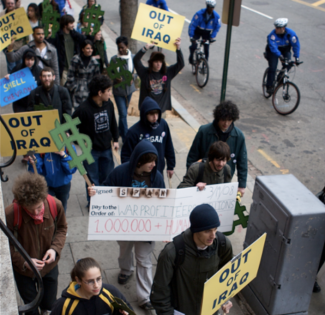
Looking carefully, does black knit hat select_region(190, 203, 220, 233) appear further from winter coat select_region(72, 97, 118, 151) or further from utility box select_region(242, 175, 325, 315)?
winter coat select_region(72, 97, 118, 151)

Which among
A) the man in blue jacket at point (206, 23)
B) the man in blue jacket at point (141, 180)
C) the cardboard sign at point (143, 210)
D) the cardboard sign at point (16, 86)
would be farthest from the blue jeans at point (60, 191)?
the man in blue jacket at point (206, 23)

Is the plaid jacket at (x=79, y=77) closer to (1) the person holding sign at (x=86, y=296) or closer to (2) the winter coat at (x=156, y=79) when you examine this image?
(2) the winter coat at (x=156, y=79)

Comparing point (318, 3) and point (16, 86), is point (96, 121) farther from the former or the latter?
point (318, 3)

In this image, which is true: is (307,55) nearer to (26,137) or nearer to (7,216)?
(26,137)

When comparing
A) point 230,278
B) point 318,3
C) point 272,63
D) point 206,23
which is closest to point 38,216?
point 230,278

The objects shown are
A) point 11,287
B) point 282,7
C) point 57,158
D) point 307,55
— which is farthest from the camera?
point 282,7

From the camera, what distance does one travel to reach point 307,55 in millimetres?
13633

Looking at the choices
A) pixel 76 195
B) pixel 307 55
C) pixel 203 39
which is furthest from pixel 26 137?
pixel 307 55

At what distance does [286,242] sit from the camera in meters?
3.84

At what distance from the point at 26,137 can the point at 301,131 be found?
6492mm

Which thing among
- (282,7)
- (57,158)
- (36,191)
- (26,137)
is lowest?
(282,7)

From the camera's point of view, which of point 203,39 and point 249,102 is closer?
point 249,102

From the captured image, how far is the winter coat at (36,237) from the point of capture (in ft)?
11.3

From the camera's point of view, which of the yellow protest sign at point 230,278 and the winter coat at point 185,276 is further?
the winter coat at point 185,276
